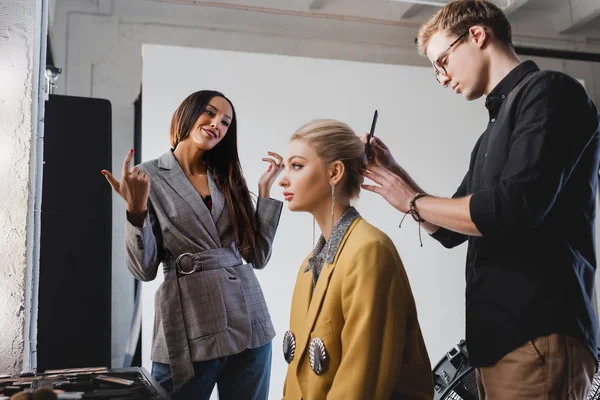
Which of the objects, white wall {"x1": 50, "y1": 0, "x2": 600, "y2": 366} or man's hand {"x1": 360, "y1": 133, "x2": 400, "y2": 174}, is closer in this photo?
man's hand {"x1": 360, "y1": 133, "x2": 400, "y2": 174}

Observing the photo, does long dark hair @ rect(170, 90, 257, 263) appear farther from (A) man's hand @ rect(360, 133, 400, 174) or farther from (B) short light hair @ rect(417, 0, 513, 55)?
(B) short light hair @ rect(417, 0, 513, 55)

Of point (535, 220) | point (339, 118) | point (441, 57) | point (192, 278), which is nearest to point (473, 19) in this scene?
point (441, 57)

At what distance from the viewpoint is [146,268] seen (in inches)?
64.6

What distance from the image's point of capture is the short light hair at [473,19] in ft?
4.66


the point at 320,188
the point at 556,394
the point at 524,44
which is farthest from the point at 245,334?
the point at 524,44

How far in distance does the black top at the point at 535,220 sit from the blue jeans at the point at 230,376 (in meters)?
0.64

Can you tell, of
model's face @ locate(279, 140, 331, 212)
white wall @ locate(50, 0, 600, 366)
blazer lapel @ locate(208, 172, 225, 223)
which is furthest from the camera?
white wall @ locate(50, 0, 600, 366)

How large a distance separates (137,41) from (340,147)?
2643 mm

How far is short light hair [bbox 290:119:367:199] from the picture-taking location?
5.04ft

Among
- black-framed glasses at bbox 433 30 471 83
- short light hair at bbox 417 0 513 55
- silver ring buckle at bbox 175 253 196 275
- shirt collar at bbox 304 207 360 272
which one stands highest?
short light hair at bbox 417 0 513 55

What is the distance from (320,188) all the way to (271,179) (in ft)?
1.30

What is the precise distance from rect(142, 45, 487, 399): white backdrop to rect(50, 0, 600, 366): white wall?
1.21 feet

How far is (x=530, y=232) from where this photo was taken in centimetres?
124

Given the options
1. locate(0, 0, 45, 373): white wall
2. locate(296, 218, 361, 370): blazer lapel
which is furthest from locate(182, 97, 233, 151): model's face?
locate(296, 218, 361, 370): blazer lapel
